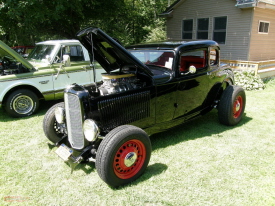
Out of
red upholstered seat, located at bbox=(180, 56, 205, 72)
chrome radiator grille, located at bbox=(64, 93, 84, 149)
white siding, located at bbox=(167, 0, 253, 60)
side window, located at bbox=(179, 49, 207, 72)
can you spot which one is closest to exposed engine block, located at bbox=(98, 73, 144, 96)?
chrome radiator grille, located at bbox=(64, 93, 84, 149)

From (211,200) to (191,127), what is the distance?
7.36 feet

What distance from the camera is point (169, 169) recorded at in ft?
10.7

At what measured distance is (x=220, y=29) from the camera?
37.4ft

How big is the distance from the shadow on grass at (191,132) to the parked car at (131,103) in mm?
246

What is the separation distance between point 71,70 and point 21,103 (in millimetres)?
1556

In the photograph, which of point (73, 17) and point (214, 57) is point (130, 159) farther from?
point (73, 17)

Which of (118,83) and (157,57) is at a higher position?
(157,57)

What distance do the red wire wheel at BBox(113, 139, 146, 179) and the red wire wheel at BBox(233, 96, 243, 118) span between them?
2.69 metres

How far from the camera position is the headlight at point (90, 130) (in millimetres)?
2744

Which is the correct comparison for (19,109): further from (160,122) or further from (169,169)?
(169,169)

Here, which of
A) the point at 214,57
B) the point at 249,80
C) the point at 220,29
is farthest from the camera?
the point at 220,29

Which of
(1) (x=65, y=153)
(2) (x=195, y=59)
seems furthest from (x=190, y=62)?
(1) (x=65, y=153)

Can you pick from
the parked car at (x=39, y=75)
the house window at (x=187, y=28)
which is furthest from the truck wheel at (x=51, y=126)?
the house window at (x=187, y=28)

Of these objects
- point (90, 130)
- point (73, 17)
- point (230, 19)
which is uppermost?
point (73, 17)
